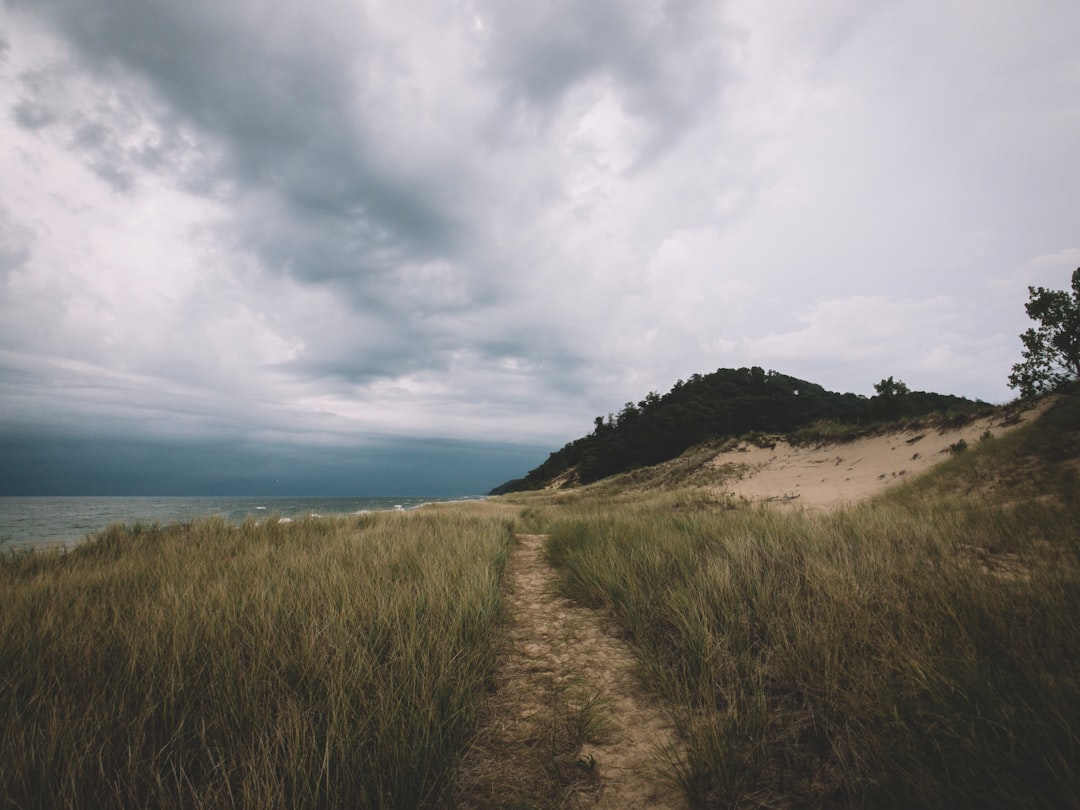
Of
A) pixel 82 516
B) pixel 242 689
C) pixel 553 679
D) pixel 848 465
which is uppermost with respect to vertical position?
pixel 848 465

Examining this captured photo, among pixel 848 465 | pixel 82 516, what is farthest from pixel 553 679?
pixel 82 516

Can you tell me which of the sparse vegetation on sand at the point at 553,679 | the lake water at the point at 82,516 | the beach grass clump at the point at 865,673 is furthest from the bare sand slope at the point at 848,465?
the lake water at the point at 82,516

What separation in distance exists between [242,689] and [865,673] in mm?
3104

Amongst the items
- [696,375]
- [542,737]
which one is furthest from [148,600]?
[696,375]

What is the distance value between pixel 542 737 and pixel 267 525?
8.83 m

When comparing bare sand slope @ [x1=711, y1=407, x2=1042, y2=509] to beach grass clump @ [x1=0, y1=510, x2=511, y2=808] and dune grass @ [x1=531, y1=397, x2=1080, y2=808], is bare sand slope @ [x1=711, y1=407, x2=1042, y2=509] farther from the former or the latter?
beach grass clump @ [x1=0, y1=510, x2=511, y2=808]

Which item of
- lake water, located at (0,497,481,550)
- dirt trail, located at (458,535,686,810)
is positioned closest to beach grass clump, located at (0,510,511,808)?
dirt trail, located at (458,535,686,810)

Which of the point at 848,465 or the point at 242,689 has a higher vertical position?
the point at 848,465

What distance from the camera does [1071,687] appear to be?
4.98 feet

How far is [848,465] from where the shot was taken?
1667 centimetres

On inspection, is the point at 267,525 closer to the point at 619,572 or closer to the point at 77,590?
the point at 77,590

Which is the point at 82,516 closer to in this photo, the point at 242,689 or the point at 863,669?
the point at 242,689

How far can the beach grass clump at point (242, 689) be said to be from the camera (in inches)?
56.6

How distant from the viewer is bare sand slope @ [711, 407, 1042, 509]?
42.9 ft
